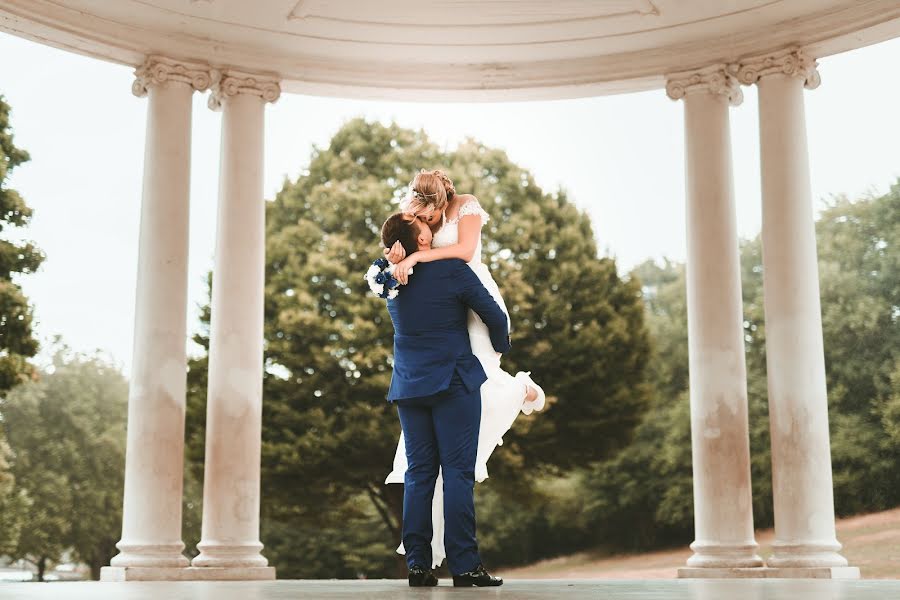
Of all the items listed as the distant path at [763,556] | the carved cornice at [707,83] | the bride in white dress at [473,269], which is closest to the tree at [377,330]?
the distant path at [763,556]

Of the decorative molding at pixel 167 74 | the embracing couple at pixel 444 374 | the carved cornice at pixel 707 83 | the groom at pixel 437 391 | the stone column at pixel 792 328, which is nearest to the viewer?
the groom at pixel 437 391

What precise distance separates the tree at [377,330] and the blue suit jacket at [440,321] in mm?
105939

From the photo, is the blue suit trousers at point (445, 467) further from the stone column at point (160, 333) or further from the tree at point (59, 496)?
the tree at point (59, 496)

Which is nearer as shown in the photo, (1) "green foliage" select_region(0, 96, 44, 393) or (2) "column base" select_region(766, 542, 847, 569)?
(2) "column base" select_region(766, 542, 847, 569)

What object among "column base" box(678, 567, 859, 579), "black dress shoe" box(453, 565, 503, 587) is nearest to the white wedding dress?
"black dress shoe" box(453, 565, 503, 587)

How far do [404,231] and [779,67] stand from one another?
4882 centimetres

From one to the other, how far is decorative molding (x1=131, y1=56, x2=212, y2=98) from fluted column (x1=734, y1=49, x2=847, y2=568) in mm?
40391

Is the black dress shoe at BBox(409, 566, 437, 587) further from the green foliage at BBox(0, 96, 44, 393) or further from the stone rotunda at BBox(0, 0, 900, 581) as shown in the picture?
the green foliage at BBox(0, 96, 44, 393)

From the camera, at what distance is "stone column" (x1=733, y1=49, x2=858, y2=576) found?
255 ft

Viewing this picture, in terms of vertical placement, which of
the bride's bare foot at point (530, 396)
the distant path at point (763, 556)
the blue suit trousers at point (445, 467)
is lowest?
the distant path at point (763, 556)

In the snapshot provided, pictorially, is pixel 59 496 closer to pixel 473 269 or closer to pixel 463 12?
pixel 463 12

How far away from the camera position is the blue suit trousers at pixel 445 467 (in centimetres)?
4147

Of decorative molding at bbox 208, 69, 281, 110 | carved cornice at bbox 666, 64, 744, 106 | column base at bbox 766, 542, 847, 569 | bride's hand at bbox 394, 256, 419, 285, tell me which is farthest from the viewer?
decorative molding at bbox 208, 69, 281, 110

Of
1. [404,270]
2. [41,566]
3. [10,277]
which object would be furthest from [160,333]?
[41,566]
